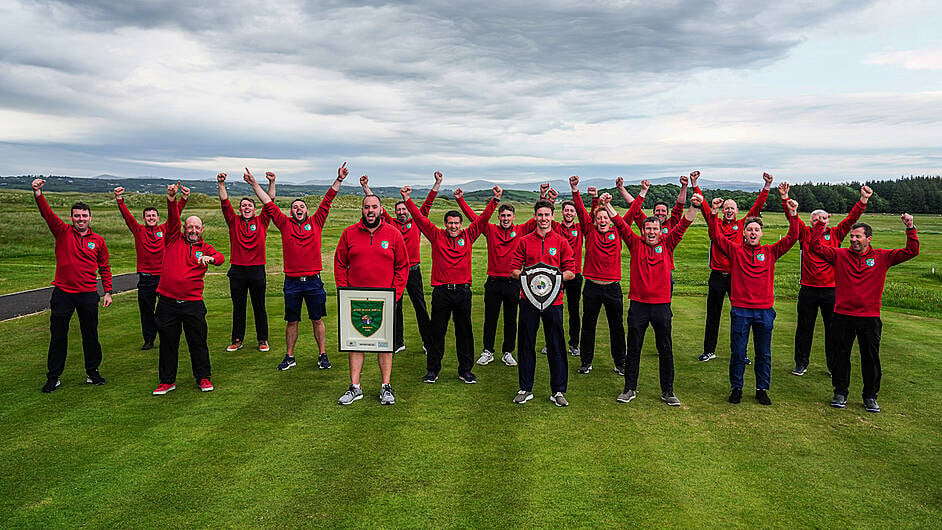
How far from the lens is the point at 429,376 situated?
8.30m

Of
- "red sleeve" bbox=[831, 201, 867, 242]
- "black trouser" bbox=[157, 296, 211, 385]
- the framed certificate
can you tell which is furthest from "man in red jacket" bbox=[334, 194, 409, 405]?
"red sleeve" bbox=[831, 201, 867, 242]

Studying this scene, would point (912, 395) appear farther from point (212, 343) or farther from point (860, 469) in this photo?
point (212, 343)

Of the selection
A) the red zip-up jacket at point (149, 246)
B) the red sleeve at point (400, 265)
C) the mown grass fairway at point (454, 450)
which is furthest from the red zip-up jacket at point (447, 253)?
the red zip-up jacket at point (149, 246)

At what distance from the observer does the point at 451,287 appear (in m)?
8.51

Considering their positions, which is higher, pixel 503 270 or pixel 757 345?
pixel 503 270

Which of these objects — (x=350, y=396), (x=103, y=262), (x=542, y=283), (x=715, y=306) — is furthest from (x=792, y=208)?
(x=103, y=262)

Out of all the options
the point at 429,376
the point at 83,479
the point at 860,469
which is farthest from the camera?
the point at 429,376

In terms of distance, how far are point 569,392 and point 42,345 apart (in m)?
9.14

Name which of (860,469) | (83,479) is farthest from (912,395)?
(83,479)

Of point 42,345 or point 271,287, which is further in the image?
point 271,287

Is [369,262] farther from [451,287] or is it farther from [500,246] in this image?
[500,246]

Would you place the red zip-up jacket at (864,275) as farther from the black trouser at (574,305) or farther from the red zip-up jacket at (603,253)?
the black trouser at (574,305)

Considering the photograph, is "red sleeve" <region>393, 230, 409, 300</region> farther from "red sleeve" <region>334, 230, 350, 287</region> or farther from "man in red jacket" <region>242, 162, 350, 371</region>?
"man in red jacket" <region>242, 162, 350, 371</region>

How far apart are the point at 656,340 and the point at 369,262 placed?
3.89m
